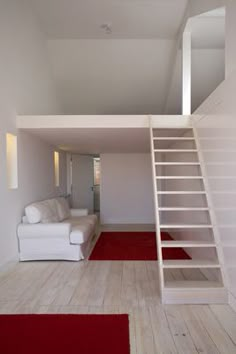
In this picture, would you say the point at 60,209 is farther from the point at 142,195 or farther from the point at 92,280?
the point at 142,195

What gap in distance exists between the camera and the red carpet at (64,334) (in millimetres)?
2072

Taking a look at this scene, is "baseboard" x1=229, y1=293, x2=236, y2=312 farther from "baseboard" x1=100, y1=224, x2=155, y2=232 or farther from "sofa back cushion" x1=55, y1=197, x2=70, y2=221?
"baseboard" x1=100, y1=224, x2=155, y2=232

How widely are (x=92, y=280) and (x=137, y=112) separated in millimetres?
5169

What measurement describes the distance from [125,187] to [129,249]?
10.7ft

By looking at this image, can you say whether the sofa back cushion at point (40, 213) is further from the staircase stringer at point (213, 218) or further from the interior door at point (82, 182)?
the interior door at point (82, 182)

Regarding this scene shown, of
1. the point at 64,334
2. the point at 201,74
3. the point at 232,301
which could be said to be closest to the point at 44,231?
the point at 64,334

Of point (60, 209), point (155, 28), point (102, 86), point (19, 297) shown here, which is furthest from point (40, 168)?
point (155, 28)

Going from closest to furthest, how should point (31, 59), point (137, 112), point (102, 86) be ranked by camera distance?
point (31, 59)
point (102, 86)
point (137, 112)

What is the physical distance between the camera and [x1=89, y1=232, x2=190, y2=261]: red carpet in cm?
449

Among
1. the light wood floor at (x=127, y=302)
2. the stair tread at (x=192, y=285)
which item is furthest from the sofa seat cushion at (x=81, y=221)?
the stair tread at (x=192, y=285)

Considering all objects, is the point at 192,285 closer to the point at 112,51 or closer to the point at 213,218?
the point at 213,218

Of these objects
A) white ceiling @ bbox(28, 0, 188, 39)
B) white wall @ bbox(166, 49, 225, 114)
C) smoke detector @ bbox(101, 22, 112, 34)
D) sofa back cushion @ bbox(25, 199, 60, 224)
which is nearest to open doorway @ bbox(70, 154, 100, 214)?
white wall @ bbox(166, 49, 225, 114)

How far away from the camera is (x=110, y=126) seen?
4.31 metres

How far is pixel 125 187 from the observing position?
26.6 ft
